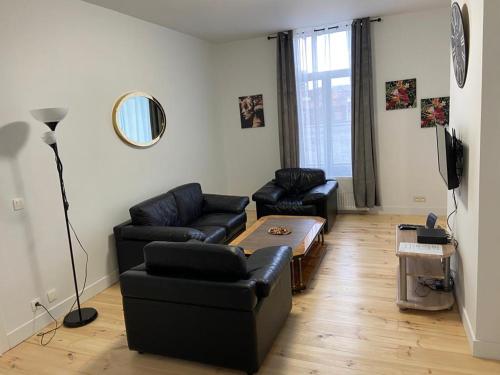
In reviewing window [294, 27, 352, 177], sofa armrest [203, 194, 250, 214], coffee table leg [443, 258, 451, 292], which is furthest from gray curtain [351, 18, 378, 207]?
coffee table leg [443, 258, 451, 292]

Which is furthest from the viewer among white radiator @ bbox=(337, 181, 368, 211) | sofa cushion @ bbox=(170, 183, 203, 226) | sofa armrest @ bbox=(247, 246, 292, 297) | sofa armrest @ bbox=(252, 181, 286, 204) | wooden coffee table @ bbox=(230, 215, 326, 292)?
white radiator @ bbox=(337, 181, 368, 211)

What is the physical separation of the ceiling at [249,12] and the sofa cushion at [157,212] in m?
2.09

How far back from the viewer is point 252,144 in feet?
21.4

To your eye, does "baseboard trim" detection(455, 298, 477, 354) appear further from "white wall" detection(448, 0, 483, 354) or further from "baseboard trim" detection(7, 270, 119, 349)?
"baseboard trim" detection(7, 270, 119, 349)

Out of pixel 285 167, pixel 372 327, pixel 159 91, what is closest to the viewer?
pixel 372 327

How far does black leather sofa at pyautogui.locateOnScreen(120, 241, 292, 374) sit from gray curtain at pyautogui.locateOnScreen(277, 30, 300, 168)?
362 cm

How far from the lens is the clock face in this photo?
2.61m

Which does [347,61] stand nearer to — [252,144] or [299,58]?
[299,58]

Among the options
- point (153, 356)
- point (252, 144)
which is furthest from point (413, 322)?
point (252, 144)

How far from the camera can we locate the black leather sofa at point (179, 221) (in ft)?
12.4

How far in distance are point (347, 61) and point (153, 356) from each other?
472 cm

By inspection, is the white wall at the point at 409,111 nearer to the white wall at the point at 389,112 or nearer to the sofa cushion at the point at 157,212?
the white wall at the point at 389,112

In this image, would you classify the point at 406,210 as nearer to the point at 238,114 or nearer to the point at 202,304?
the point at 238,114

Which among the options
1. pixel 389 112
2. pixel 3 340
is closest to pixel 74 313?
pixel 3 340
